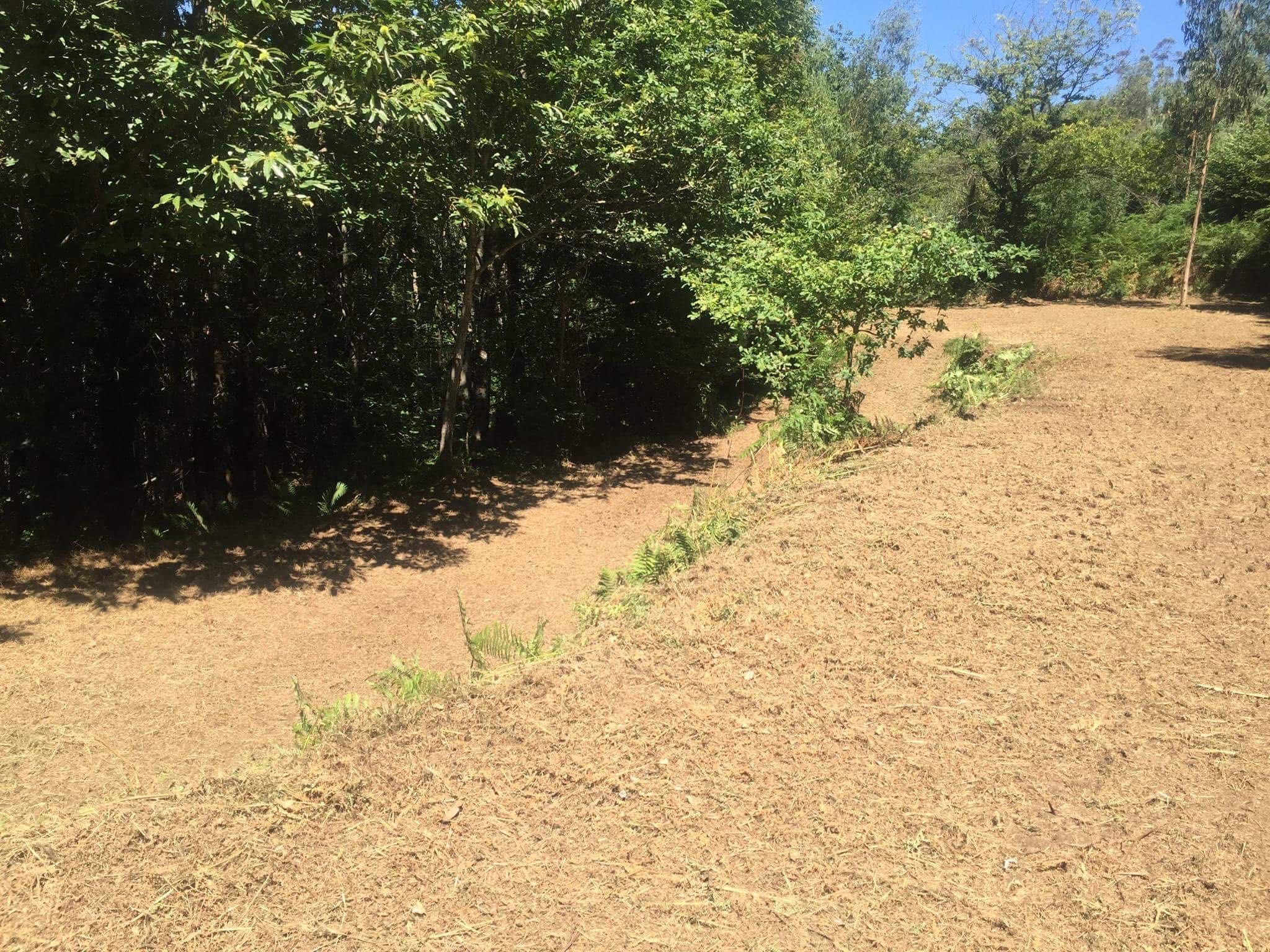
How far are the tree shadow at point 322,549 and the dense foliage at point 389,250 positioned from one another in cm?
51

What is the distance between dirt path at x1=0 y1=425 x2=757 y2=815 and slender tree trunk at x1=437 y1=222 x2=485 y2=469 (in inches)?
24.3

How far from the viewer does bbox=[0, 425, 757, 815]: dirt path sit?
18.0ft

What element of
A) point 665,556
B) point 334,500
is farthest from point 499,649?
point 334,500

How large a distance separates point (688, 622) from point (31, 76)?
19.9 ft

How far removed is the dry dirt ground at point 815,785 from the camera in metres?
2.91

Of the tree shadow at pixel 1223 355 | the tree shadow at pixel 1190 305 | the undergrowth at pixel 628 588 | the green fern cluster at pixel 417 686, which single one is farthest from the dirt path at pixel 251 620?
the tree shadow at pixel 1190 305

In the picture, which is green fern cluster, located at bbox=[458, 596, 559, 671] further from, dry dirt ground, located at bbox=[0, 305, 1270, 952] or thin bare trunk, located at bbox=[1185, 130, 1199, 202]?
thin bare trunk, located at bbox=[1185, 130, 1199, 202]

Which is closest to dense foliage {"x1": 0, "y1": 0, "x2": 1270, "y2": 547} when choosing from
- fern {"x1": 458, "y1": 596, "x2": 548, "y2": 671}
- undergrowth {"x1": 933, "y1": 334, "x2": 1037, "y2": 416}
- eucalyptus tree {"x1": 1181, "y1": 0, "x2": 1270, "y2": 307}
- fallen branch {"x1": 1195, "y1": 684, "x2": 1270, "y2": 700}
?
undergrowth {"x1": 933, "y1": 334, "x2": 1037, "y2": 416}

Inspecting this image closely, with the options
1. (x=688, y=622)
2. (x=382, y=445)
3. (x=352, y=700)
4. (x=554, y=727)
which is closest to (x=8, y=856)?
(x=352, y=700)

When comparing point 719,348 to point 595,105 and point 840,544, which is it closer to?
point 595,105

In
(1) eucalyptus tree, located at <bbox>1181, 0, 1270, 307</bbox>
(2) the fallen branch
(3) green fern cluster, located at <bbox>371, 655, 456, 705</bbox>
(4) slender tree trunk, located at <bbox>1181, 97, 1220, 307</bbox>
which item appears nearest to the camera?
(2) the fallen branch

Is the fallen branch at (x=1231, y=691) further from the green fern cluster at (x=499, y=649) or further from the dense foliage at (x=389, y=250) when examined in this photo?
the dense foliage at (x=389, y=250)

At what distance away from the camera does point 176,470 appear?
30.3ft

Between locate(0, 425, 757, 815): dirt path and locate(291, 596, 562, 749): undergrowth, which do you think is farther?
locate(0, 425, 757, 815): dirt path
